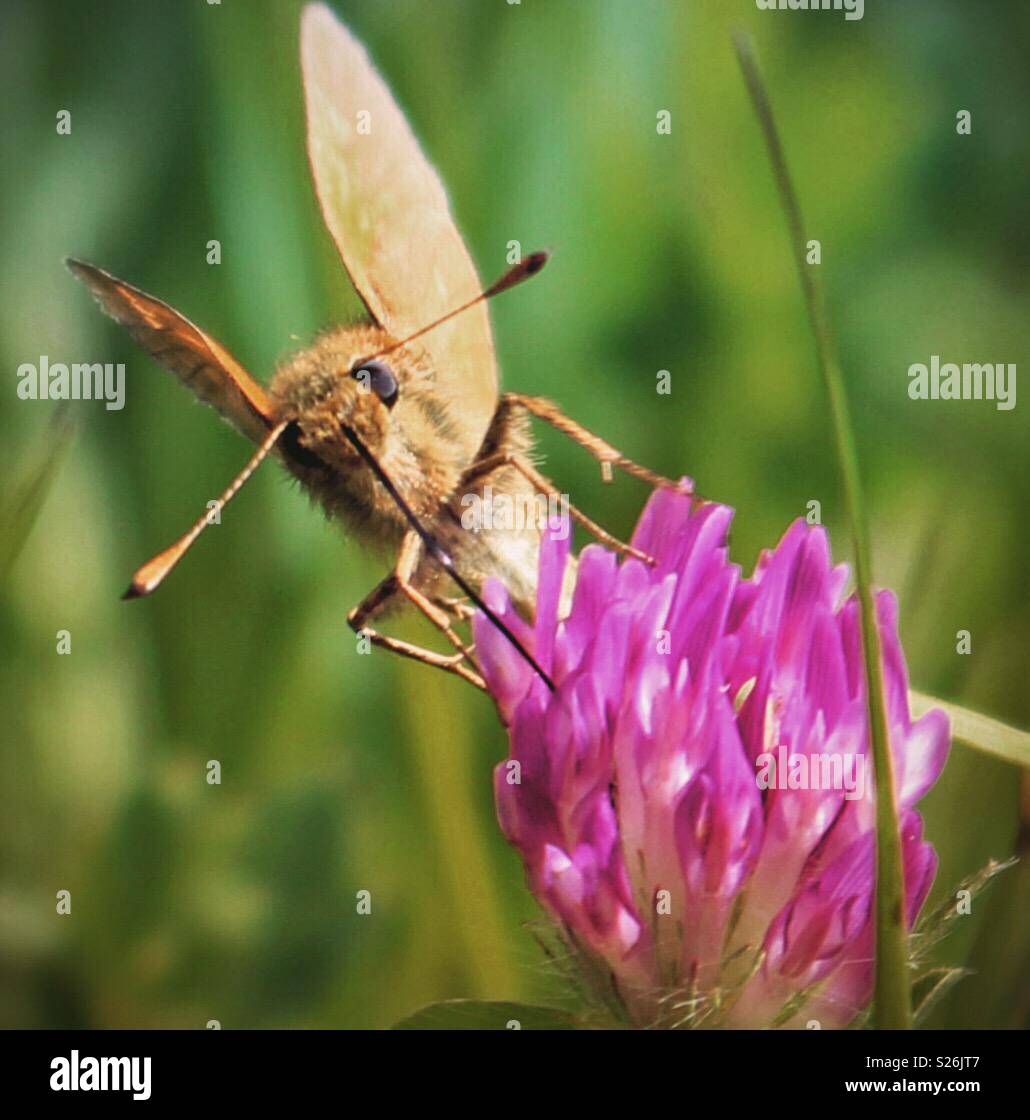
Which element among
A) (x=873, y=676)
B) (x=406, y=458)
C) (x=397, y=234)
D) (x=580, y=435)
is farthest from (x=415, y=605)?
(x=873, y=676)

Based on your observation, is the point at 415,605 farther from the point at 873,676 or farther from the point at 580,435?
the point at 873,676

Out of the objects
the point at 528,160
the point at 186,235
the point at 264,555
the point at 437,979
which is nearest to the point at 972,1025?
the point at 437,979

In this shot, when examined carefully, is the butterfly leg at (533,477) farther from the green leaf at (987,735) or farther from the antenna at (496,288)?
the green leaf at (987,735)

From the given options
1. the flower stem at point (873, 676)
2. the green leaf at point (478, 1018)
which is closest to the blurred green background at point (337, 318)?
the green leaf at point (478, 1018)

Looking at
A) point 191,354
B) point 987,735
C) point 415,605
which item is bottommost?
point 987,735

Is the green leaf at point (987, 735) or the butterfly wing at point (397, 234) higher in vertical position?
the butterfly wing at point (397, 234)

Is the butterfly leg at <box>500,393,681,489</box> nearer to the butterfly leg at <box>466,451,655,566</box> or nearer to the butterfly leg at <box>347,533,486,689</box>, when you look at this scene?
the butterfly leg at <box>466,451,655,566</box>
